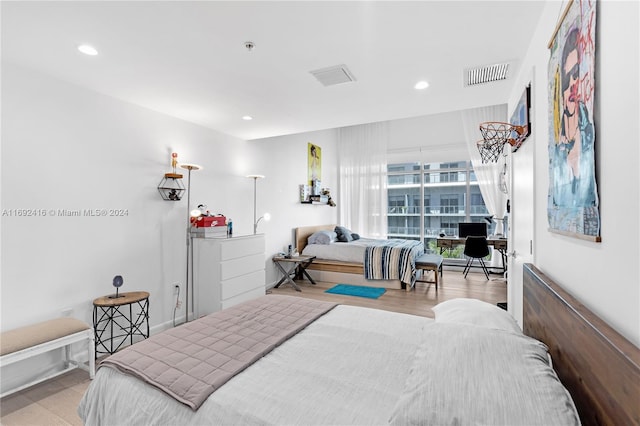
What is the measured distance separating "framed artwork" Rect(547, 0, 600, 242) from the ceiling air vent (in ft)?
4.41

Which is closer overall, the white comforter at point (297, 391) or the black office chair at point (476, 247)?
the white comforter at point (297, 391)

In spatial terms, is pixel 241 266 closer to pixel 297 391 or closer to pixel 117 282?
pixel 117 282

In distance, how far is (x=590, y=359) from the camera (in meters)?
0.93

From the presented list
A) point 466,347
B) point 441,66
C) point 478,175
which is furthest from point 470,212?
point 466,347

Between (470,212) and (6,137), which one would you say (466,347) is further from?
(470,212)

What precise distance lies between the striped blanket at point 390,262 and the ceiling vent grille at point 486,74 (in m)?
2.96

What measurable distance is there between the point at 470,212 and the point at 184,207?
5666mm

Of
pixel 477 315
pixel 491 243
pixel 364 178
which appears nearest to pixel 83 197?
pixel 477 315

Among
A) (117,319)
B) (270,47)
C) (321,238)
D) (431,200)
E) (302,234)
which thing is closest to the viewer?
(270,47)

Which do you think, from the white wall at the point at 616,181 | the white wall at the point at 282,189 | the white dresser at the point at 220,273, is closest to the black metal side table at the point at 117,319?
the white dresser at the point at 220,273

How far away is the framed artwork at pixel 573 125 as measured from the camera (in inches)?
40.3

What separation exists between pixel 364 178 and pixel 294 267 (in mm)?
2959

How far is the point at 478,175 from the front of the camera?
621 cm

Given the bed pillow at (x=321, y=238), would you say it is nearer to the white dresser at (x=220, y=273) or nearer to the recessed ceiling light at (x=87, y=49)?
the white dresser at (x=220, y=273)
